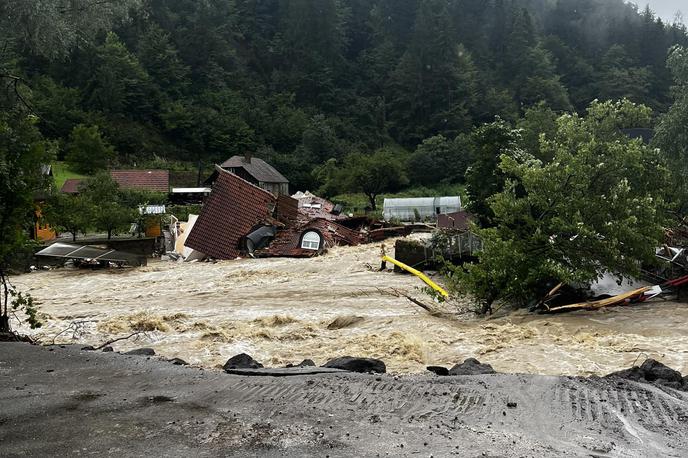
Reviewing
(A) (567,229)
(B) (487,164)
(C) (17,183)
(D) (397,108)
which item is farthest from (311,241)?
(D) (397,108)

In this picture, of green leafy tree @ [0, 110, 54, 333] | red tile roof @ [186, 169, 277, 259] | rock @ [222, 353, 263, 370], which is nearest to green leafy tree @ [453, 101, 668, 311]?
rock @ [222, 353, 263, 370]

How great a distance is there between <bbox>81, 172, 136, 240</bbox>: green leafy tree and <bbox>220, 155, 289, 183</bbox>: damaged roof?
90.4ft

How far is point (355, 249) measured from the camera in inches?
1163

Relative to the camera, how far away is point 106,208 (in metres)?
29.2

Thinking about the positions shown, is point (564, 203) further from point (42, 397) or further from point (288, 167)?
point (288, 167)

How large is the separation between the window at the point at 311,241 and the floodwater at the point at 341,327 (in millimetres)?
7940

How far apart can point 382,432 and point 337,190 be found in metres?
56.8

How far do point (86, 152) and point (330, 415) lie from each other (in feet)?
186

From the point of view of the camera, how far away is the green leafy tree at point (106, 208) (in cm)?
2877

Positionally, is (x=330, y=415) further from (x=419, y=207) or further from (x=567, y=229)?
(x=419, y=207)

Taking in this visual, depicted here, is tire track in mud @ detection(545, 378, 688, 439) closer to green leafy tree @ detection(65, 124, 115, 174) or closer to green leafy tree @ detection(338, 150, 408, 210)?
green leafy tree @ detection(338, 150, 408, 210)

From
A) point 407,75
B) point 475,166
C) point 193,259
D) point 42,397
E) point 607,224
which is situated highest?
point 407,75

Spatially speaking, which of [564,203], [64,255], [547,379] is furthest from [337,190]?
[547,379]

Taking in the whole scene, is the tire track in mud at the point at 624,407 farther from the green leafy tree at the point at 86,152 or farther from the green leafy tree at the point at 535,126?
the green leafy tree at the point at 86,152
